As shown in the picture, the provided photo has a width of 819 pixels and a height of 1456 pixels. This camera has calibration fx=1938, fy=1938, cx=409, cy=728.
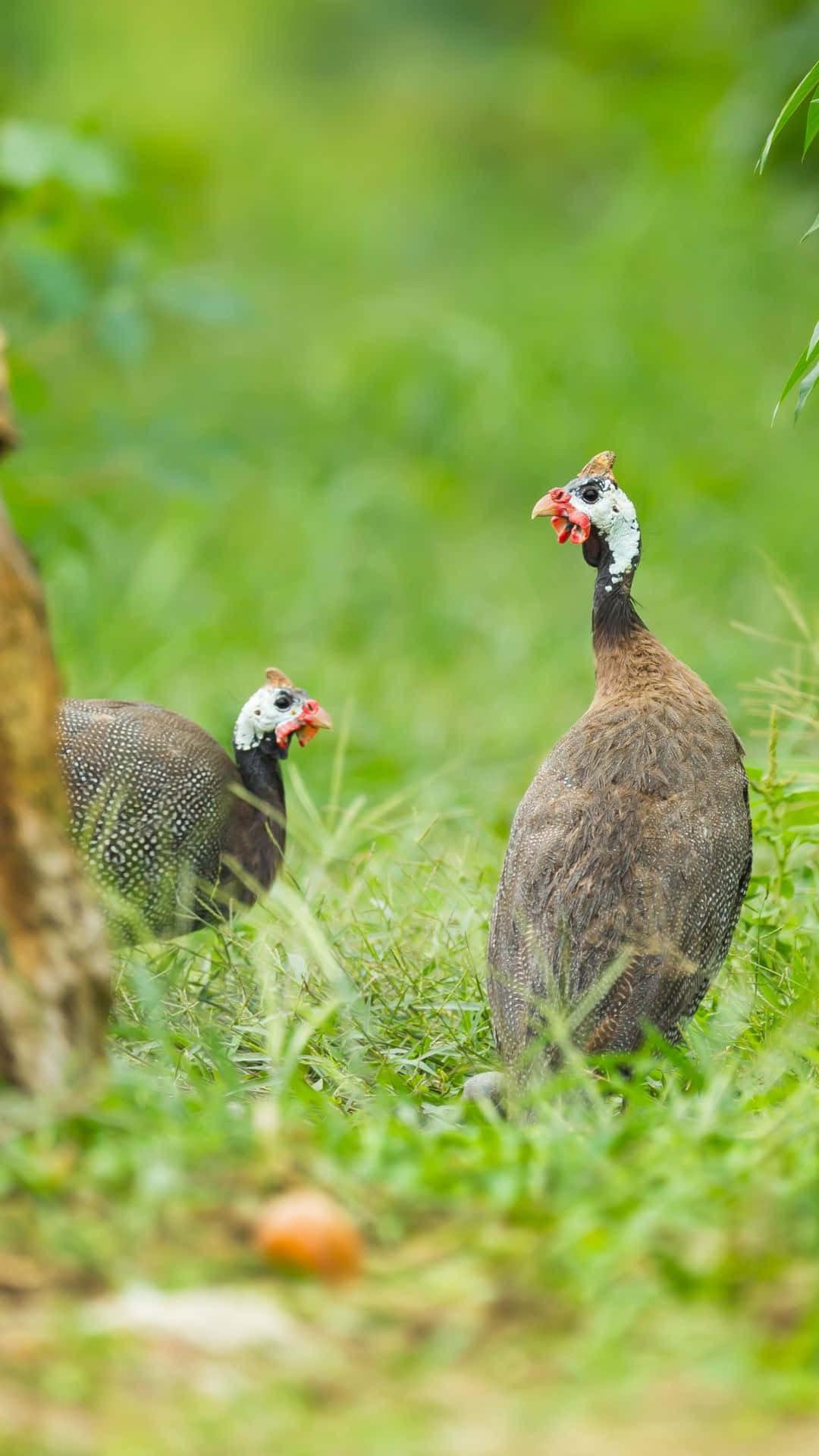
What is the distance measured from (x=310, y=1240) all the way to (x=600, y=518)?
1869 millimetres

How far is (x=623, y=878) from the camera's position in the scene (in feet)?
10.3

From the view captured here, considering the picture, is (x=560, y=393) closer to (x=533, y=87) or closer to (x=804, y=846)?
(x=804, y=846)

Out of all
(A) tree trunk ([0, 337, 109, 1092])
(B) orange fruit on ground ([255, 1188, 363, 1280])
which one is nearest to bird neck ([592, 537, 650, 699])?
(A) tree trunk ([0, 337, 109, 1092])

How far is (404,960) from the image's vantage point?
3611 mm

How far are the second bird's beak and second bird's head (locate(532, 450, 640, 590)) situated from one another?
610 mm

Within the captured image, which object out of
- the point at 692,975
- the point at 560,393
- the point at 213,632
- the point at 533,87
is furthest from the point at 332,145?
the point at 692,975

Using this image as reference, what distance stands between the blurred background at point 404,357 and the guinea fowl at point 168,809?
1.98 feet

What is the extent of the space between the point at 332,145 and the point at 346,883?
1265cm

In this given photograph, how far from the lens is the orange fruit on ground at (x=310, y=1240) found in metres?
2.02

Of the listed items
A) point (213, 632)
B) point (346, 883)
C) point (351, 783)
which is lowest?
point (346, 883)

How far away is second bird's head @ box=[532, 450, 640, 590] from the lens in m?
3.55

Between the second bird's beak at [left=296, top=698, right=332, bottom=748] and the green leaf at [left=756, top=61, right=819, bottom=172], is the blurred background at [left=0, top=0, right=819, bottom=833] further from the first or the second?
the green leaf at [left=756, top=61, right=819, bottom=172]

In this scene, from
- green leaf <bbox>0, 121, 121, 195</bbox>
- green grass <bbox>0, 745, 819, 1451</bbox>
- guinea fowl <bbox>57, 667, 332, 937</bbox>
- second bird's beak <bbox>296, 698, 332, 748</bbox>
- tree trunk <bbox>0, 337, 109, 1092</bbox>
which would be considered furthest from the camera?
green leaf <bbox>0, 121, 121, 195</bbox>

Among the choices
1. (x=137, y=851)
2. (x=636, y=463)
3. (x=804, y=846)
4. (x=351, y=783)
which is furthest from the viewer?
(x=636, y=463)
